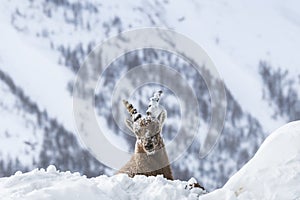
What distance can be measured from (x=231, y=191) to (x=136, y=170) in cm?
473

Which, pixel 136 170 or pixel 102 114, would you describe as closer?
pixel 136 170

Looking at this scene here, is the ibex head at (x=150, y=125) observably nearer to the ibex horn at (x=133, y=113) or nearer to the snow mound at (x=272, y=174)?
the ibex horn at (x=133, y=113)

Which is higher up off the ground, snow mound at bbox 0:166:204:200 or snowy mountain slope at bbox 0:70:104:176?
snowy mountain slope at bbox 0:70:104:176

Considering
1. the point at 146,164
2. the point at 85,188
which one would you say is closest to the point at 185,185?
the point at 85,188

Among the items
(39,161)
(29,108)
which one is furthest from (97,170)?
(29,108)

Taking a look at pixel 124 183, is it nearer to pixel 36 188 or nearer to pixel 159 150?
pixel 36 188

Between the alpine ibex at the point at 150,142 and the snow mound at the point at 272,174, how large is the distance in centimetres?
466

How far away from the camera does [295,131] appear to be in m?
7.07

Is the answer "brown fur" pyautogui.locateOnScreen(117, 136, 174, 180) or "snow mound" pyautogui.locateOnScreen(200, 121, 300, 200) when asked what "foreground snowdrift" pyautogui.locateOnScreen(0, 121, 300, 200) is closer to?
"snow mound" pyautogui.locateOnScreen(200, 121, 300, 200)

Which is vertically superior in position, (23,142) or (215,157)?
(23,142)

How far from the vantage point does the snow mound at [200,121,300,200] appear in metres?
6.64

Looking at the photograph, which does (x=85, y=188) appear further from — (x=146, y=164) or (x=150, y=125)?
(x=150, y=125)

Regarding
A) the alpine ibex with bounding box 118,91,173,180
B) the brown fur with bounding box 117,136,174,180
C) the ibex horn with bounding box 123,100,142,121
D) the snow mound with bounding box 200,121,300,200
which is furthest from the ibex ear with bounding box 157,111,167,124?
the snow mound with bounding box 200,121,300,200

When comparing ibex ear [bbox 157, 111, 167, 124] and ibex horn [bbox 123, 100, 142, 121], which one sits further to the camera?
ibex ear [bbox 157, 111, 167, 124]
